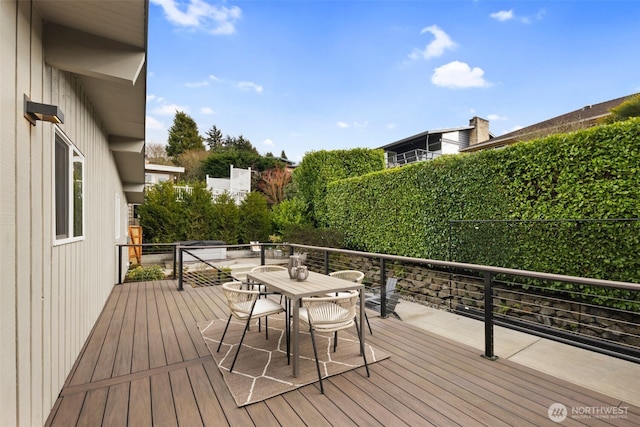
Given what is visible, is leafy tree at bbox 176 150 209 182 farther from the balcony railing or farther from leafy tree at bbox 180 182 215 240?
the balcony railing

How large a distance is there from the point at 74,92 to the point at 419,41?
10121mm

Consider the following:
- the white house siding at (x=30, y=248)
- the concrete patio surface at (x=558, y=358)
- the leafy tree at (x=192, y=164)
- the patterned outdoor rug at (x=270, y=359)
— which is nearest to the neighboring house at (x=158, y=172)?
the leafy tree at (x=192, y=164)

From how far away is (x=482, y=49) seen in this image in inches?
390

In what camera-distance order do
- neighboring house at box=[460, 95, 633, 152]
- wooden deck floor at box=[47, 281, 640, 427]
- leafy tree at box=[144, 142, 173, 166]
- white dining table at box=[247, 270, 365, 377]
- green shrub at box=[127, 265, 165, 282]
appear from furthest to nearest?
leafy tree at box=[144, 142, 173, 166]
neighboring house at box=[460, 95, 633, 152]
green shrub at box=[127, 265, 165, 282]
white dining table at box=[247, 270, 365, 377]
wooden deck floor at box=[47, 281, 640, 427]

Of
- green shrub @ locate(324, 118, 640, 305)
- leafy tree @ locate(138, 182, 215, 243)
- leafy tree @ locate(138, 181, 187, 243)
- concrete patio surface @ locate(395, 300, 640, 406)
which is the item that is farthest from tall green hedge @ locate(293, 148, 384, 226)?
concrete patio surface @ locate(395, 300, 640, 406)

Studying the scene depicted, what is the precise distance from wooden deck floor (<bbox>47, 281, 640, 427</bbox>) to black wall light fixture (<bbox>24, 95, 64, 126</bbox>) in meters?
1.90

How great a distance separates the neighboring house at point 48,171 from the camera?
1.41 metres

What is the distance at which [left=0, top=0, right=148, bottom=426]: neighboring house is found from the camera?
1405 mm

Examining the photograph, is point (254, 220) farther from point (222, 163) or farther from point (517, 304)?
point (222, 163)

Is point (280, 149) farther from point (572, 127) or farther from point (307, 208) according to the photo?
point (572, 127)

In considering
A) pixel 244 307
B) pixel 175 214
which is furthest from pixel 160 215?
pixel 244 307

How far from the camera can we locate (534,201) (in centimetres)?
490

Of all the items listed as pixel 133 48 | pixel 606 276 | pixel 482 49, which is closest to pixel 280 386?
pixel 133 48

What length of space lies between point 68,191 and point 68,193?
18mm
